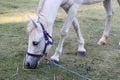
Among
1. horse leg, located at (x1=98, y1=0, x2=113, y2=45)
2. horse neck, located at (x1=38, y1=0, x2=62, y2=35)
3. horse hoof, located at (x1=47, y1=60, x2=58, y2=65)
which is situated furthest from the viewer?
horse leg, located at (x1=98, y1=0, x2=113, y2=45)

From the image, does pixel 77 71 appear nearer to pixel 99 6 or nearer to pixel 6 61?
pixel 6 61


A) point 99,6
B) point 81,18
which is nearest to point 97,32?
point 81,18

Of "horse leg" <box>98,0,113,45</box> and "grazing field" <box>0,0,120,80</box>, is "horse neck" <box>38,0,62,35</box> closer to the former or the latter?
"grazing field" <box>0,0,120,80</box>

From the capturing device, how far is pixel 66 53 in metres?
5.36

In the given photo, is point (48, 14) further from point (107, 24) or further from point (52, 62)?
point (107, 24)

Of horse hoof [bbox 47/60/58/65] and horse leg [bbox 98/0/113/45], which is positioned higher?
horse leg [bbox 98/0/113/45]

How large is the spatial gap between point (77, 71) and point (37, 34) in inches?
33.2

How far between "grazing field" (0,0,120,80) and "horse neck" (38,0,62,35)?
63 cm

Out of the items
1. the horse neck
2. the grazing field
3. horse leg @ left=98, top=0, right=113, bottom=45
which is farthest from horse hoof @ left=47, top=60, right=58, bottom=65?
horse leg @ left=98, top=0, right=113, bottom=45

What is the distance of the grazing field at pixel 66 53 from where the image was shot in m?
4.35

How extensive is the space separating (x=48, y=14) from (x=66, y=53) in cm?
126

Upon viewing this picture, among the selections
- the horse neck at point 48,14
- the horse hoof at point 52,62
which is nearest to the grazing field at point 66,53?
the horse hoof at point 52,62

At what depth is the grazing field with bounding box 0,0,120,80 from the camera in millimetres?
4348

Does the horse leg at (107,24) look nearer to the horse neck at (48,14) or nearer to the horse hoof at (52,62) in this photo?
the horse hoof at (52,62)
